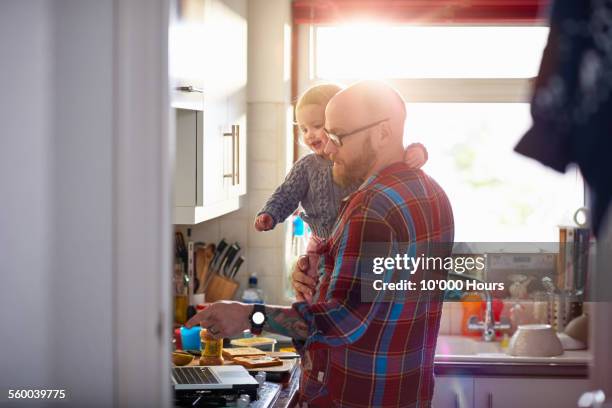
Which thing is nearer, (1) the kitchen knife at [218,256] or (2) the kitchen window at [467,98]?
(1) the kitchen knife at [218,256]

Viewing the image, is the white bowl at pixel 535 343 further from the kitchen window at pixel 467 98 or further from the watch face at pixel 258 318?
the watch face at pixel 258 318

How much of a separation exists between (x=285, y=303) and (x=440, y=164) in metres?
0.99

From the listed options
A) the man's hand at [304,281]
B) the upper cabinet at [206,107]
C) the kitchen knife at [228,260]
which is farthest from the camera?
the kitchen knife at [228,260]

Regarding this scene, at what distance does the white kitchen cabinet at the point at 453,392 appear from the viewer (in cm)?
352

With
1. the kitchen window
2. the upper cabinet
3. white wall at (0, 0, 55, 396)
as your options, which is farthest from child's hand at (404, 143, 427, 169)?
the kitchen window

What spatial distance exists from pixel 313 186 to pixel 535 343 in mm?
1145

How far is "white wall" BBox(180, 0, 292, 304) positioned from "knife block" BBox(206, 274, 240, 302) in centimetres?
13

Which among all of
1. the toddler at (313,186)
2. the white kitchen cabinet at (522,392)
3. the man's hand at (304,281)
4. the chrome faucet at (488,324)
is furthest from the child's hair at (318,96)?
the chrome faucet at (488,324)

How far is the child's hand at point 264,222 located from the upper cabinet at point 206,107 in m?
0.18

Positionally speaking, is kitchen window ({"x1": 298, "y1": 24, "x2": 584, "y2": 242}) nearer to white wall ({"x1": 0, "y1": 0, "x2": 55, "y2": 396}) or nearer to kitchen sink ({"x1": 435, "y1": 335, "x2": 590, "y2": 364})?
kitchen sink ({"x1": 435, "y1": 335, "x2": 590, "y2": 364})

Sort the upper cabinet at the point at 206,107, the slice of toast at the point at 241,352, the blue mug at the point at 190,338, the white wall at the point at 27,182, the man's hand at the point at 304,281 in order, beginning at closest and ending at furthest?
1. the white wall at the point at 27,182
2. the man's hand at the point at 304,281
3. the upper cabinet at the point at 206,107
4. the slice of toast at the point at 241,352
5. the blue mug at the point at 190,338

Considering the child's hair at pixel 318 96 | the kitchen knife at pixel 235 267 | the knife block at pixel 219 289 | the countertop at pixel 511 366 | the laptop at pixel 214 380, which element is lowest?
the countertop at pixel 511 366

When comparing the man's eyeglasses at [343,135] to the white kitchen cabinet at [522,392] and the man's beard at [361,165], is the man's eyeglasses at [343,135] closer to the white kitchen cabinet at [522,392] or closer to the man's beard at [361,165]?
the man's beard at [361,165]

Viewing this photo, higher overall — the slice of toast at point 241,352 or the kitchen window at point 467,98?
the kitchen window at point 467,98
